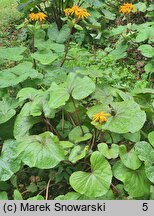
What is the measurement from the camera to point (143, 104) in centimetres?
245

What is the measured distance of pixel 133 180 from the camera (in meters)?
2.00

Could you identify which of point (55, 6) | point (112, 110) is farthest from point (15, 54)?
point (55, 6)

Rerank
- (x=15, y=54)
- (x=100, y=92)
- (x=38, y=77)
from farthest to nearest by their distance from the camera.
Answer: (x=15, y=54) → (x=38, y=77) → (x=100, y=92)

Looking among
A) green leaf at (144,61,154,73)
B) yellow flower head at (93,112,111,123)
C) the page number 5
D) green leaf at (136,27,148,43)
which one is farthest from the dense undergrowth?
green leaf at (136,27,148,43)

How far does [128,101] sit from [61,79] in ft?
2.19

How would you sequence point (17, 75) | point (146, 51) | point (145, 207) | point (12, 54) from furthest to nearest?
point (146, 51)
point (12, 54)
point (17, 75)
point (145, 207)

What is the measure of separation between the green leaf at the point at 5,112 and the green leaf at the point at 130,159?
750 millimetres

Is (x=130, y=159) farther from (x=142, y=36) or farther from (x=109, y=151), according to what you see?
(x=142, y=36)

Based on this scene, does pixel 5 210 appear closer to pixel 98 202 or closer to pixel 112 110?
pixel 98 202

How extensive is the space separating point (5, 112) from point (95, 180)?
0.84 metres

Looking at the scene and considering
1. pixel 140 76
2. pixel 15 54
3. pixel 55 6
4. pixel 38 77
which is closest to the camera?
pixel 38 77

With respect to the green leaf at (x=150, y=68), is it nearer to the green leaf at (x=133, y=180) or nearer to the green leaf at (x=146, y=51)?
the green leaf at (x=146, y=51)

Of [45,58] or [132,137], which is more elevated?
[45,58]

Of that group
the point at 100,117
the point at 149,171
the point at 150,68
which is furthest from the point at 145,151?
the point at 150,68
